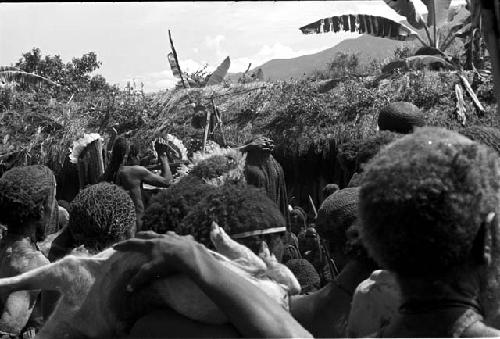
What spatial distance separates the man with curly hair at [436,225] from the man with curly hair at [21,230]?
219 cm

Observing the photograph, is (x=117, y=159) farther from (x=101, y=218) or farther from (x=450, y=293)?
(x=450, y=293)

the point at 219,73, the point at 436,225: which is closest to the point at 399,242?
the point at 436,225

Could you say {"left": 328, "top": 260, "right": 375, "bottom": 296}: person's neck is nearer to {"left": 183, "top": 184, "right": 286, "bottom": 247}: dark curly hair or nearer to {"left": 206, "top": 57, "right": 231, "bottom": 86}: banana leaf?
{"left": 183, "top": 184, "right": 286, "bottom": 247}: dark curly hair

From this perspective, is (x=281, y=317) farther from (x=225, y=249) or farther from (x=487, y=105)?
(x=487, y=105)

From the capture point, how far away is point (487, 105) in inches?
451

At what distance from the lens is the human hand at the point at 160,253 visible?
5.97 feet

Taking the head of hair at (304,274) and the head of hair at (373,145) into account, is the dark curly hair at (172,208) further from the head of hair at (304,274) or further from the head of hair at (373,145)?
the head of hair at (304,274)

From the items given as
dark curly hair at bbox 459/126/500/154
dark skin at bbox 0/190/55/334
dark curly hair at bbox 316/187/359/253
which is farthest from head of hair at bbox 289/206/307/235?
dark curly hair at bbox 316/187/359/253

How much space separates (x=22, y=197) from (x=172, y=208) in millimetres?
1400

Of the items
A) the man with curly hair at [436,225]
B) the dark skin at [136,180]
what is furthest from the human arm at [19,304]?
the dark skin at [136,180]

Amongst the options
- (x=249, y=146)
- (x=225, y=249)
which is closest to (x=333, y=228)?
(x=225, y=249)

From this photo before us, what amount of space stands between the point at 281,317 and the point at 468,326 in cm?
42

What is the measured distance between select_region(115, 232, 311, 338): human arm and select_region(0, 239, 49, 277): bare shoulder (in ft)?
6.22

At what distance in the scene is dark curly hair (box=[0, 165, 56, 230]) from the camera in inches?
141
